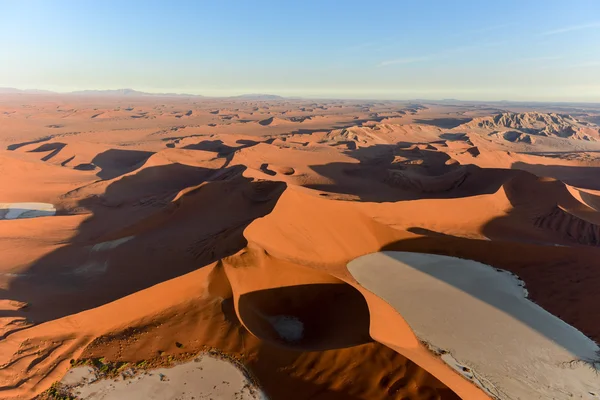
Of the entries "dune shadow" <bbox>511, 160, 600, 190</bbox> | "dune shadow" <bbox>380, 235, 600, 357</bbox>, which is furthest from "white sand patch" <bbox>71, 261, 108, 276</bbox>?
"dune shadow" <bbox>511, 160, 600, 190</bbox>

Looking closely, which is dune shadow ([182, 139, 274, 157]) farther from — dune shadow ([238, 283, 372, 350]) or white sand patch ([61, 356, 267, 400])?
white sand patch ([61, 356, 267, 400])

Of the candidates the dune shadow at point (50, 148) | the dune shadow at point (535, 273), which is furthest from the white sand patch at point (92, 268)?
the dune shadow at point (50, 148)

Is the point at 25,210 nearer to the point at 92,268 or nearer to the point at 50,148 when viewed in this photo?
the point at 92,268

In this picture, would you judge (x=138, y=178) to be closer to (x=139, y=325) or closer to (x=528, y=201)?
(x=139, y=325)

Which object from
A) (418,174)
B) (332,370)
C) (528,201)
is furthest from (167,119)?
(332,370)

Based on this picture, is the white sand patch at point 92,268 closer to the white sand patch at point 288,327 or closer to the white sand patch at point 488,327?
the white sand patch at point 288,327
